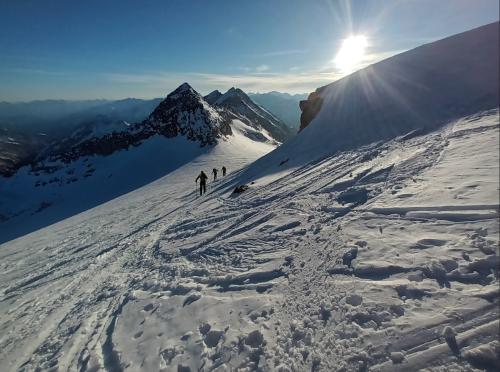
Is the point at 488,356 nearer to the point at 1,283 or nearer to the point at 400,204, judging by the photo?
the point at 400,204

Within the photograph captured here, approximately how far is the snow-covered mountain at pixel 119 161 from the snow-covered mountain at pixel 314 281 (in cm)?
4684

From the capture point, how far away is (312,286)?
295 inches

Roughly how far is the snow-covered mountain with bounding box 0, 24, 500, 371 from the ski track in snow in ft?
0.12

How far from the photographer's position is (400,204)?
9.45 m

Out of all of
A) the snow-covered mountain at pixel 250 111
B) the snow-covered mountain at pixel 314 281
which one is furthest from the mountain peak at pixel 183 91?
the snow-covered mountain at pixel 314 281

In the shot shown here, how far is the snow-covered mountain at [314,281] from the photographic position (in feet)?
18.1

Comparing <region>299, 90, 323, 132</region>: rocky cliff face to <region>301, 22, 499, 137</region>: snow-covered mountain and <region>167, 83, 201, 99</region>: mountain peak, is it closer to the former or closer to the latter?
<region>301, 22, 499, 137</region>: snow-covered mountain

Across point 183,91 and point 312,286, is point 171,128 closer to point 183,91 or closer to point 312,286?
point 183,91

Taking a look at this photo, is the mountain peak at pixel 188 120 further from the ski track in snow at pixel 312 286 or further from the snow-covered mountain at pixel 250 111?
the snow-covered mountain at pixel 250 111

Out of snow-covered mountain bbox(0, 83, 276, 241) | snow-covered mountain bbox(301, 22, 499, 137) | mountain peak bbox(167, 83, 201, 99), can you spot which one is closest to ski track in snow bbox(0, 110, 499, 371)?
snow-covered mountain bbox(301, 22, 499, 137)

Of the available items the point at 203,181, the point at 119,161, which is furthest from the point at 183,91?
the point at 203,181

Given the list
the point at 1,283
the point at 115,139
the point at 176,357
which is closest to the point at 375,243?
the point at 176,357

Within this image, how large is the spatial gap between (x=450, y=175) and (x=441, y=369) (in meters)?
6.79

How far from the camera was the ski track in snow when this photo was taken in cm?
556
